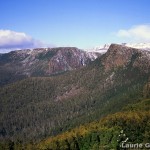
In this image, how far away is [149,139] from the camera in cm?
17725

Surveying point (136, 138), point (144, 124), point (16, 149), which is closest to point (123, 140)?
point (136, 138)

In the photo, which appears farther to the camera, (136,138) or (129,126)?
(129,126)

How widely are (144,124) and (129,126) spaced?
27.6 feet

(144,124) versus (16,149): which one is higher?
(144,124)

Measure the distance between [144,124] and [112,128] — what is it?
61.5 ft

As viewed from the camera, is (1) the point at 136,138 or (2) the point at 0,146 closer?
(1) the point at 136,138

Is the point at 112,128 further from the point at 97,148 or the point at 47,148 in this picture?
the point at 47,148

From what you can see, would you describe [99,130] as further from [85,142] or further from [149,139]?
[149,139]

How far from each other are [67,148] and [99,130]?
67.0ft

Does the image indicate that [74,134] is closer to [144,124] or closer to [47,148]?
[47,148]

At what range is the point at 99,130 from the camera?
193m

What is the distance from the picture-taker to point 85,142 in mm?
190250

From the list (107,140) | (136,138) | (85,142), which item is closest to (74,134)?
(85,142)

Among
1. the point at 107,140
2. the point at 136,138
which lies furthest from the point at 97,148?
the point at 136,138
